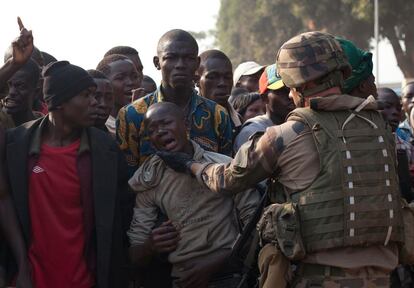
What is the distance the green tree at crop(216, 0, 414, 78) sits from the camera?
3516cm

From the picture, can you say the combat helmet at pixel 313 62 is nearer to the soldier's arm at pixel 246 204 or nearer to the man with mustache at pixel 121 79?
the soldier's arm at pixel 246 204

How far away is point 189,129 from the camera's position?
524 centimetres

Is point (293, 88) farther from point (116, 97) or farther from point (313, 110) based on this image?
point (116, 97)

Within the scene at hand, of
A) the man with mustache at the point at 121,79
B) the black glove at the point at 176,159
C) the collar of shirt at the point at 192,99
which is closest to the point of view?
the black glove at the point at 176,159

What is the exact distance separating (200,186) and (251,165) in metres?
0.72

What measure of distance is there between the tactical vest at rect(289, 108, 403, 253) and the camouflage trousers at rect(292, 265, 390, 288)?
6.4 inches

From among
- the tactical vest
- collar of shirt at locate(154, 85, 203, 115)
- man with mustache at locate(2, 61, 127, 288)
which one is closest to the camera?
the tactical vest

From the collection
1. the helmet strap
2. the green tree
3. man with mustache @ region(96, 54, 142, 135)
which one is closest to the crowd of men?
the helmet strap

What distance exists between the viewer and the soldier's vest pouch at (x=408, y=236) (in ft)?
14.3

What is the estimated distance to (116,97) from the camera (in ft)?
22.8

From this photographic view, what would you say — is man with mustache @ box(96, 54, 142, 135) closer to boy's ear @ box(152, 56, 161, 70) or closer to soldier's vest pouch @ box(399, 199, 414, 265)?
boy's ear @ box(152, 56, 161, 70)

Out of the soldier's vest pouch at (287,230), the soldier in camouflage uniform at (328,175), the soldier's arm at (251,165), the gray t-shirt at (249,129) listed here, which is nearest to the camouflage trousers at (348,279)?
the soldier in camouflage uniform at (328,175)

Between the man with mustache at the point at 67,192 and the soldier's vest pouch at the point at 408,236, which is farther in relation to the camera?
the man with mustache at the point at 67,192

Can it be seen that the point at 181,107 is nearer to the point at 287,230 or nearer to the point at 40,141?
the point at 40,141
